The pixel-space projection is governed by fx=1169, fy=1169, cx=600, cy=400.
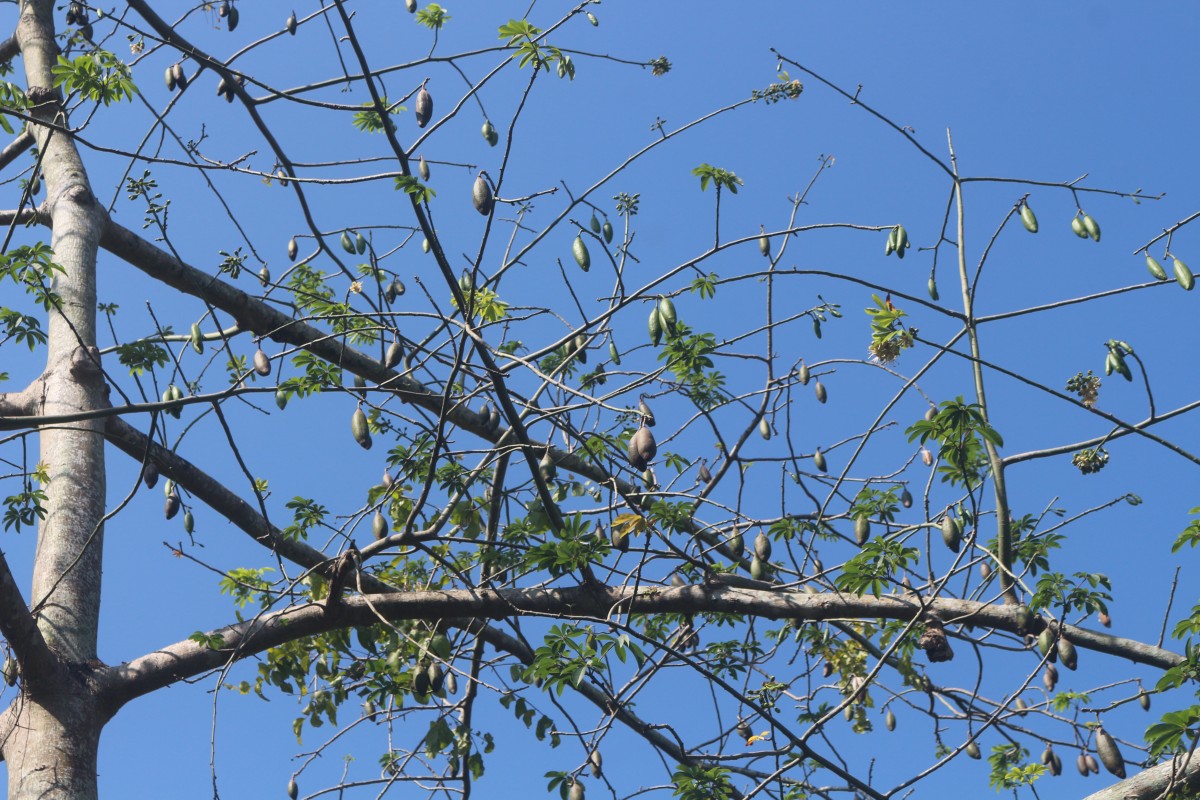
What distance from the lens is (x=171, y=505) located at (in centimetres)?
548

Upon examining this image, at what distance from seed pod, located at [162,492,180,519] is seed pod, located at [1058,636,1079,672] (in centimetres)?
390

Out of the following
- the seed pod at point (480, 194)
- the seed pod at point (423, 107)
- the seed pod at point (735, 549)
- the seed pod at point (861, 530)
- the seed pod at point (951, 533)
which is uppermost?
the seed pod at point (423, 107)

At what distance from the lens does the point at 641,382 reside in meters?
4.41

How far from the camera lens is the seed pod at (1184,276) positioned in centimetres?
435

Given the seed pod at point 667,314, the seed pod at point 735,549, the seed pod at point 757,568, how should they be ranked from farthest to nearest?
1. the seed pod at point 735,549
2. the seed pod at point 757,568
3. the seed pod at point 667,314

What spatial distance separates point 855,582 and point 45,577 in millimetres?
3159

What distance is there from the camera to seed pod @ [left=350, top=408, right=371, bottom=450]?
15.0 ft

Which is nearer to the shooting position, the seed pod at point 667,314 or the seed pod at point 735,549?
the seed pod at point 667,314

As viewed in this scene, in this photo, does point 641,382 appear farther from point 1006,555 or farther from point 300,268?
point 300,268

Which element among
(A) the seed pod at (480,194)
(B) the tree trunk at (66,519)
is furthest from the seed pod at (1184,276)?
(B) the tree trunk at (66,519)

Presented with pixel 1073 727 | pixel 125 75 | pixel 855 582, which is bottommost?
pixel 1073 727

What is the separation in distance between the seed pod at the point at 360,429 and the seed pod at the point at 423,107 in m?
1.20

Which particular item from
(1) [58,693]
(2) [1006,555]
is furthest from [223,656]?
(2) [1006,555]

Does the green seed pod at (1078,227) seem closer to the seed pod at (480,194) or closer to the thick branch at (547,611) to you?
the thick branch at (547,611)
